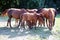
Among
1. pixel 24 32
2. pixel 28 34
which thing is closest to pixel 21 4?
pixel 24 32

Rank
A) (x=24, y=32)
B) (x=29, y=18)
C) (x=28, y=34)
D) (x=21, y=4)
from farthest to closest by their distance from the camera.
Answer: (x=21, y=4)
(x=29, y=18)
(x=24, y=32)
(x=28, y=34)

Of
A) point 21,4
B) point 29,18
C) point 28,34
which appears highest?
point 29,18

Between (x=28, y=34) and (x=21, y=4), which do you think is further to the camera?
(x=21, y=4)

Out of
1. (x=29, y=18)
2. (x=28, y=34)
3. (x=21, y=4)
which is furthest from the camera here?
(x=21, y=4)

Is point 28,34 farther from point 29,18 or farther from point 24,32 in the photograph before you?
point 29,18

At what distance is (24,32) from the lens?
27.7 ft

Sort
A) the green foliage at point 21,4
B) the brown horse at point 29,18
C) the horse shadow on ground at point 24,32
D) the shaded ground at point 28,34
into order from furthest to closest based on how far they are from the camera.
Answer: the green foliage at point 21,4 < the brown horse at point 29,18 < the horse shadow on ground at point 24,32 < the shaded ground at point 28,34

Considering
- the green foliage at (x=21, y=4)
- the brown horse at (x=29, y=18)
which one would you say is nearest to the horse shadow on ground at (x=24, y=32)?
the brown horse at (x=29, y=18)

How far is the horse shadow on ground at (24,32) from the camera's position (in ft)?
26.4

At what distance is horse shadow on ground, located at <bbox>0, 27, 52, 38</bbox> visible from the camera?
8055 millimetres

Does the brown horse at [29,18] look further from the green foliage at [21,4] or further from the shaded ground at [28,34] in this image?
the green foliage at [21,4]

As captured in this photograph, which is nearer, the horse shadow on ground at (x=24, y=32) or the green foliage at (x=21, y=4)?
the horse shadow on ground at (x=24, y=32)

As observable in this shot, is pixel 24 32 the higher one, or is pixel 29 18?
pixel 29 18

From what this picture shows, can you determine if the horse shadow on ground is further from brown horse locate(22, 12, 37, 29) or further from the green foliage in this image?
the green foliage
